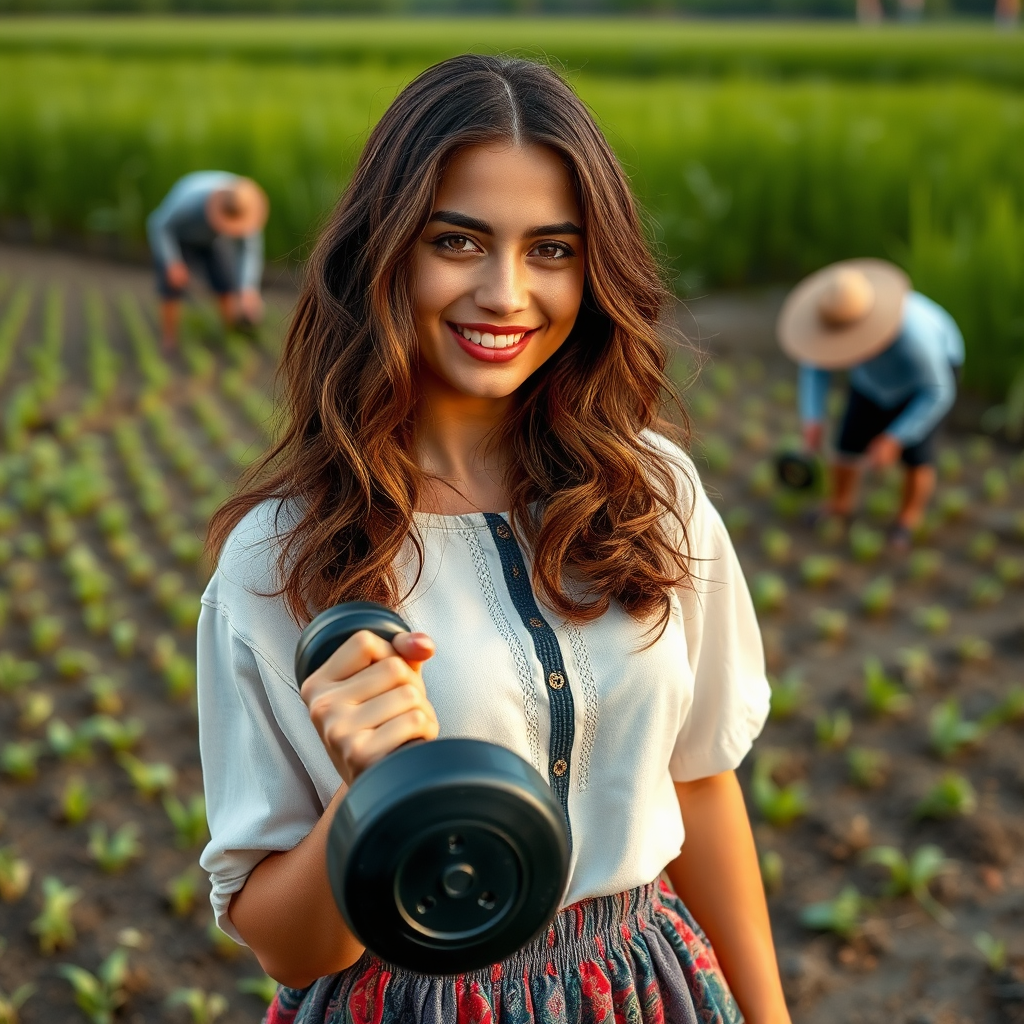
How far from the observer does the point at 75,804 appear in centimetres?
337

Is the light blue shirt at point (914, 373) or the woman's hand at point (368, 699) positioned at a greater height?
the woman's hand at point (368, 699)

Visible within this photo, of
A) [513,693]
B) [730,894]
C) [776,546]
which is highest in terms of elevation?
[513,693]

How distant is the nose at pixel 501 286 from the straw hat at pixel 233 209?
20.2ft

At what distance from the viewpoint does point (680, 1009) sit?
57.5 inches

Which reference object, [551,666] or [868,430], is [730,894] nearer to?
[551,666]

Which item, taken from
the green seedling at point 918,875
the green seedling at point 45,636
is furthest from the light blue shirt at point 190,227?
the green seedling at point 918,875

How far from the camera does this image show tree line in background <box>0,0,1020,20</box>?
20.8 meters

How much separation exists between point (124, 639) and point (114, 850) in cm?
123

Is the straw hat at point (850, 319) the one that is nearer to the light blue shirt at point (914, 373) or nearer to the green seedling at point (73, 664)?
the light blue shirt at point (914, 373)

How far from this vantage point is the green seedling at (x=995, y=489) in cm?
538

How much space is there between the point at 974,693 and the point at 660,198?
5.04 m

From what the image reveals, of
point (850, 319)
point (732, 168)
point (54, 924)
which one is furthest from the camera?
point (732, 168)

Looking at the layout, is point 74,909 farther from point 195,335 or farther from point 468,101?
point 195,335

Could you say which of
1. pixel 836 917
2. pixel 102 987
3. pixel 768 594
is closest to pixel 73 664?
pixel 102 987
